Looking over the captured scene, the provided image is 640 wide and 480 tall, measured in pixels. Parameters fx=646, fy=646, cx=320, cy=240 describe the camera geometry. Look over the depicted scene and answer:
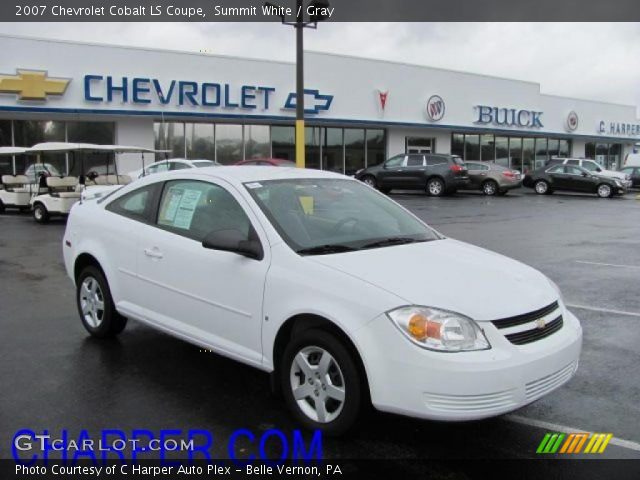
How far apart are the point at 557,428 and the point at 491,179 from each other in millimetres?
24962

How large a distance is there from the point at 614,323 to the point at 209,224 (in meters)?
4.20

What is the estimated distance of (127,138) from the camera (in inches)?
965

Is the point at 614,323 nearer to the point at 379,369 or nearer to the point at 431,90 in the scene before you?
the point at 379,369

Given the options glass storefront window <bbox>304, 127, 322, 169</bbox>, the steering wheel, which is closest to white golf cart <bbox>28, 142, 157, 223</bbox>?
the steering wheel

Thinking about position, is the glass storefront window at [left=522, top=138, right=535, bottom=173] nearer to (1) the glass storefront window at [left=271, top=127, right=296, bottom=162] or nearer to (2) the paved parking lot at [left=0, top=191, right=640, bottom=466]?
(1) the glass storefront window at [left=271, top=127, right=296, bottom=162]

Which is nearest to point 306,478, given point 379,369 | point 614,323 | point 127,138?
point 379,369

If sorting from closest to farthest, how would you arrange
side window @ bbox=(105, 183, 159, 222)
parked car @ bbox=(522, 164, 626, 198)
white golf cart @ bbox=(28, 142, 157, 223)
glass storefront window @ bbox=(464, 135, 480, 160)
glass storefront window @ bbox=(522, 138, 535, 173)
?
side window @ bbox=(105, 183, 159, 222), white golf cart @ bbox=(28, 142, 157, 223), parked car @ bbox=(522, 164, 626, 198), glass storefront window @ bbox=(464, 135, 480, 160), glass storefront window @ bbox=(522, 138, 535, 173)

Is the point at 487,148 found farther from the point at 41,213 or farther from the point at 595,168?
the point at 41,213

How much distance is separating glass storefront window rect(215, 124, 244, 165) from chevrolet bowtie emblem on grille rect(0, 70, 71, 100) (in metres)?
6.90

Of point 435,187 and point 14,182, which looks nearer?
point 14,182

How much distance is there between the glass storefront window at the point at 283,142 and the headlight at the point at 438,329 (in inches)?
1001

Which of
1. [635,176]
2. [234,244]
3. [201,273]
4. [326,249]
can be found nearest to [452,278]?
[326,249]

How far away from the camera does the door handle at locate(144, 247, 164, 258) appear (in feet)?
16.0

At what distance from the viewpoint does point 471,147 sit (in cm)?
3594
